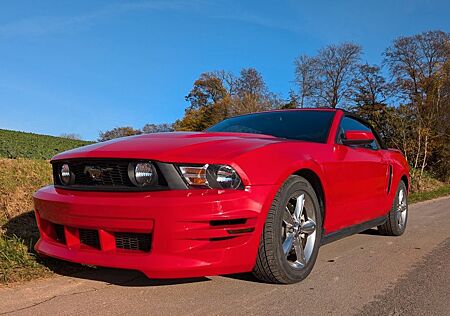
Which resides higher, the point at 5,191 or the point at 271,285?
the point at 5,191

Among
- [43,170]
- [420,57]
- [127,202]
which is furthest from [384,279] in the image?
[420,57]

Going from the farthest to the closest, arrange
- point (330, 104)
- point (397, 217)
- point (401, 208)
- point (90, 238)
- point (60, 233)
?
point (330, 104) → point (401, 208) → point (397, 217) → point (60, 233) → point (90, 238)

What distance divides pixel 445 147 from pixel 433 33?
14964 mm

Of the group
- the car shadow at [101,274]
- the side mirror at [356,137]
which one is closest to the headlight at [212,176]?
the car shadow at [101,274]

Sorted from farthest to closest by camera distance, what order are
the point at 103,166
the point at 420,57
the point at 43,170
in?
the point at 420,57 < the point at 43,170 < the point at 103,166

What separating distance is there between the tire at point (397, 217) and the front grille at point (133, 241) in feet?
11.1

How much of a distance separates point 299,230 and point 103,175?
4.83 feet

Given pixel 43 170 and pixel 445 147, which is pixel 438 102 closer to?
pixel 445 147

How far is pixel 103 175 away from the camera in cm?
277

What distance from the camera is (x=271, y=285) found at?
9.59ft

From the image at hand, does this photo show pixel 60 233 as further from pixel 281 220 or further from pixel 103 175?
pixel 281 220

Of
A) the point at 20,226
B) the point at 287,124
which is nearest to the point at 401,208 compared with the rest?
the point at 287,124

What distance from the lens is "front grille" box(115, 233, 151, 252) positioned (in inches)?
Answer: 101

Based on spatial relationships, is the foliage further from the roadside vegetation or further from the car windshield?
the car windshield
